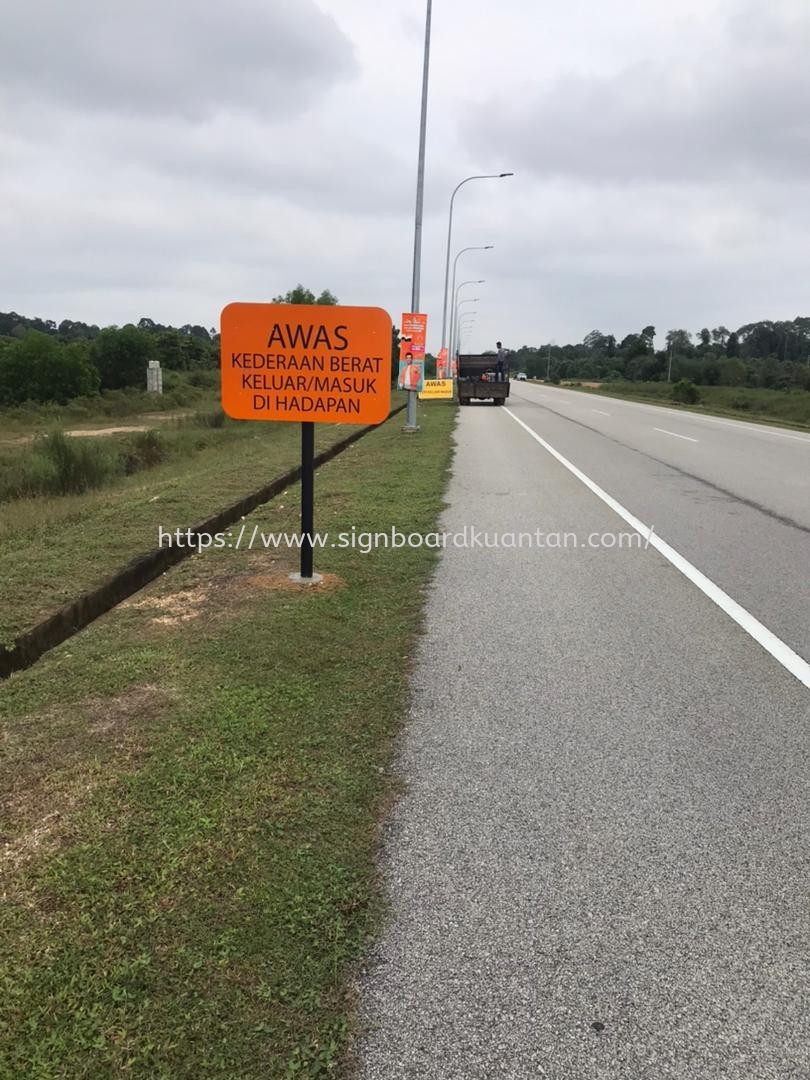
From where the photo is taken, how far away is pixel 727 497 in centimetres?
1109

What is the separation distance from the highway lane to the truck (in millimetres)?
14813

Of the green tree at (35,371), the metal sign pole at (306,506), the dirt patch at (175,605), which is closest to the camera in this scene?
the dirt patch at (175,605)

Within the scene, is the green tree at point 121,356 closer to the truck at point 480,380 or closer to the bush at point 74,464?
the truck at point 480,380

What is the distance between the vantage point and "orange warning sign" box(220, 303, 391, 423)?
5.93m

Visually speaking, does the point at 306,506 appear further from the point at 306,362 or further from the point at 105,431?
the point at 105,431

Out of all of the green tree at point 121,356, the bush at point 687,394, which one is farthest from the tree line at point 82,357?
the bush at point 687,394

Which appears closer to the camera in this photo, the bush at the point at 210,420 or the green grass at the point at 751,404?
the bush at the point at 210,420

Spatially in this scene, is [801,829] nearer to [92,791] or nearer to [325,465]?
[92,791]

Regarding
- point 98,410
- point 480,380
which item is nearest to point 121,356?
point 98,410

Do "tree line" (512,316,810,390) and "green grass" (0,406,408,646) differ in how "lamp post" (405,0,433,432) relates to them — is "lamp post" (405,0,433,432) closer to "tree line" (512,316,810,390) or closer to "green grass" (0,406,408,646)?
"green grass" (0,406,408,646)

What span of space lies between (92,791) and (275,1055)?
1455mm

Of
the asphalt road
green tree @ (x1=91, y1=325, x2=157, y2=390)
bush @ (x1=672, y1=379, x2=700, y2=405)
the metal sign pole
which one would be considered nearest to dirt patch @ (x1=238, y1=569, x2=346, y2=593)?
the metal sign pole

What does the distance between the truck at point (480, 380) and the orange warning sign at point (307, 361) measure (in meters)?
32.8

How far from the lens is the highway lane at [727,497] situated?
21.0 ft
